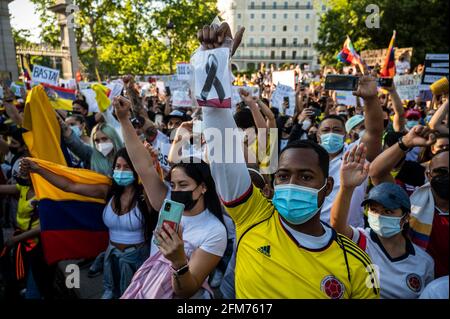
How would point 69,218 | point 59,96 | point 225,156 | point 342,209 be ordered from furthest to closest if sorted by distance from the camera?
point 59,96, point 69,218, point 342,209, point 225,156

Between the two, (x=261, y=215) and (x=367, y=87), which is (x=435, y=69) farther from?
(x=261, y=215)

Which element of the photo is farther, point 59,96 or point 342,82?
point 59,96

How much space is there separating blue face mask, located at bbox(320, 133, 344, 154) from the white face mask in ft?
7.20

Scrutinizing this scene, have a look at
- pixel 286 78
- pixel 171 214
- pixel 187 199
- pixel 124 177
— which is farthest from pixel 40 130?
pixel 286 78

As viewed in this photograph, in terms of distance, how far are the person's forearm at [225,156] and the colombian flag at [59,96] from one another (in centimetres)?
485

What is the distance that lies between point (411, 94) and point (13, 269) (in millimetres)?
8004

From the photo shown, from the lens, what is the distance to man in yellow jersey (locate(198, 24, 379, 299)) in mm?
1575

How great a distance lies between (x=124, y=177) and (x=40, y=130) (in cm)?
107

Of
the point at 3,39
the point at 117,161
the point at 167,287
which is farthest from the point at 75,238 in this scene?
the point at 3,39

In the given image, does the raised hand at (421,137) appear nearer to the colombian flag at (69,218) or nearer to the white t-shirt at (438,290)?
the white t-shirt at (438,290)

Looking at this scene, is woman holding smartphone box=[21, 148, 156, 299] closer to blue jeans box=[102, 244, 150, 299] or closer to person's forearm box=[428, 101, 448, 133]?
blue jeans box=[102, 244, 150, 299]

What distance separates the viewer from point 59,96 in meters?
7.01

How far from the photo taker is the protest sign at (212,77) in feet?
4.85
